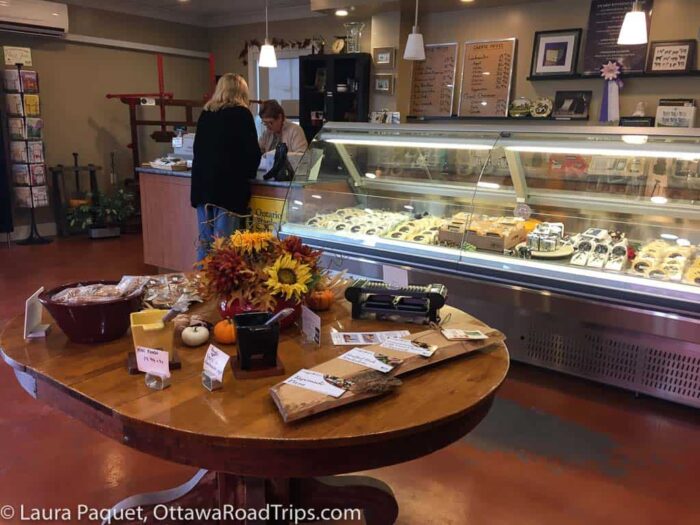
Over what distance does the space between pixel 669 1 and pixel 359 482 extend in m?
4.60

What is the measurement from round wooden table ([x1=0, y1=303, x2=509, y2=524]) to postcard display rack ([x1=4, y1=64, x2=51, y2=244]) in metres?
5.47

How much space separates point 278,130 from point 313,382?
401cm

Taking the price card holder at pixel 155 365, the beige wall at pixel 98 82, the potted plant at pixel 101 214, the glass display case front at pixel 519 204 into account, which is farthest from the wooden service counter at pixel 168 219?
the price card holder at pixel 155 365

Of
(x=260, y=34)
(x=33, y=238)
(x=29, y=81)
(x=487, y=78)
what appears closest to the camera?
(x=487, y=78)

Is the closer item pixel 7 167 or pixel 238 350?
pixel 238 350

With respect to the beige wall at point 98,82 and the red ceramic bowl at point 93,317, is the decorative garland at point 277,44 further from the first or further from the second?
the red ceramic bowl at point 93,317

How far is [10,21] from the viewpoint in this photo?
19.7 feet

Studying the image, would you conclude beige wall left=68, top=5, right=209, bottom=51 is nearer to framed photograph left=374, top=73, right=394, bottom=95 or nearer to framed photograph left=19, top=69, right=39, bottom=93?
framed photograph left=19, top=69, right=39, bottom=93

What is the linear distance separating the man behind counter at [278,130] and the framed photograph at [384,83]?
135 cm

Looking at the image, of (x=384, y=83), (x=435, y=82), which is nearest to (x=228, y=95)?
(x=384, y=83)

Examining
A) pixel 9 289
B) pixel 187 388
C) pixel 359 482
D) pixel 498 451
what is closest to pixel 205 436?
pixel 187 388

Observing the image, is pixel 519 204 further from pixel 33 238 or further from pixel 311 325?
pixel 33 238

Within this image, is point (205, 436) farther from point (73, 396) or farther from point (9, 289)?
point (9, 289)

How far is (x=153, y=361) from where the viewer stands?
51.2 inches
